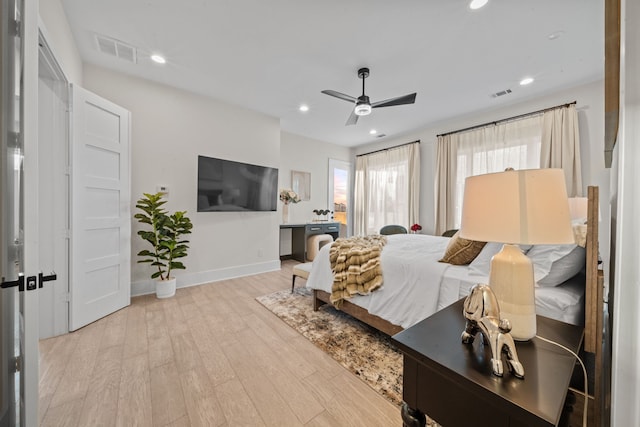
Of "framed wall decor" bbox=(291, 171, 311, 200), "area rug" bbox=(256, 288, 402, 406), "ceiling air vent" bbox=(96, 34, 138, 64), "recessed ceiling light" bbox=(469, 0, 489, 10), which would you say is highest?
"ceiling air vent" bbox=(96, 34, 138, 64)

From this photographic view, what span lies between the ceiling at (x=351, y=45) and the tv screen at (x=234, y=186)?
107cm

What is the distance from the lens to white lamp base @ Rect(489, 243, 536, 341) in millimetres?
915

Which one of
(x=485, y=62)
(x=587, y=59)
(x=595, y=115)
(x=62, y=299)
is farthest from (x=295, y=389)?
(x=595, y=115)

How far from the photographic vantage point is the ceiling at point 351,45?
6.57ft

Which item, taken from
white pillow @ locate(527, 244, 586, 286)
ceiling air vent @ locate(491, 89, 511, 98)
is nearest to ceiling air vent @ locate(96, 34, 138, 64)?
white pillow @ locate(527, 244, 586, 286)

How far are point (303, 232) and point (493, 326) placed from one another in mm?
4367

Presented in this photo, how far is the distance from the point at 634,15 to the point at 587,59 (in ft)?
11.3

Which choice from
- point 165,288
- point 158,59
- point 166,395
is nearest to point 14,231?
point 166,395

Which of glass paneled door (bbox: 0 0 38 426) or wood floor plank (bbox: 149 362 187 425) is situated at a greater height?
glass paneled door (bbox: 0 0 38 426)

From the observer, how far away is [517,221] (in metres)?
0.82

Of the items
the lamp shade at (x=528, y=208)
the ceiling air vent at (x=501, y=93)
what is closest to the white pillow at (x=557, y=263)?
the lamp shade at (x=528, y=208)

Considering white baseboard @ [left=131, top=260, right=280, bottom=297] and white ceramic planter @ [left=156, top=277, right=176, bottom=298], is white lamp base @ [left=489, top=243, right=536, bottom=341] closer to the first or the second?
white ceramic planter @ [left=156, top=277, right=176, bottom=298]

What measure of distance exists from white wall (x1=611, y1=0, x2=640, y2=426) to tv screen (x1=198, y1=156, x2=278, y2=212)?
Result: 12.7ft

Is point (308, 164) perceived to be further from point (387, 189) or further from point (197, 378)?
point (197, 378)
